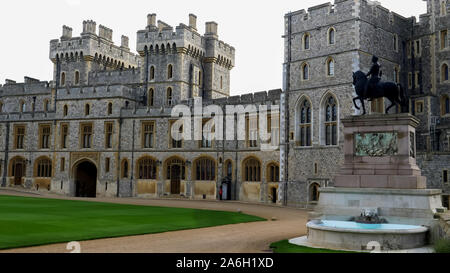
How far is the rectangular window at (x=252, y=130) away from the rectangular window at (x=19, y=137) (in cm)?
2639

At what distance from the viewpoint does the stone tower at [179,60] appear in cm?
4969

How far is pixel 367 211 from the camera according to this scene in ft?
51.1

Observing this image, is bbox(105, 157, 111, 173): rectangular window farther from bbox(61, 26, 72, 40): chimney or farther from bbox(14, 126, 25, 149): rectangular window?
bbox(61, 26, 72, 40): chimney

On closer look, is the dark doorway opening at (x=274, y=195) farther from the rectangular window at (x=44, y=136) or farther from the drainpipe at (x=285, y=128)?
the rectangular window at (x=44, y=136)

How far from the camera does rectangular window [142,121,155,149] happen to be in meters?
45.8

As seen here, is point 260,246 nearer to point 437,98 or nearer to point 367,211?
point 367,211

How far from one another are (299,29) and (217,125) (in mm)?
12103

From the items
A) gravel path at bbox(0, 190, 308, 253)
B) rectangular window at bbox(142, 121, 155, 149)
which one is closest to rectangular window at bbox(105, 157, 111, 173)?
rectangular window at bbox(142, 121, 155, 149)

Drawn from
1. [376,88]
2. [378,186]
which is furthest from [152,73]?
[378,186]

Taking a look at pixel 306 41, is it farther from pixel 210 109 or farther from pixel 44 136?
pixel 44 136

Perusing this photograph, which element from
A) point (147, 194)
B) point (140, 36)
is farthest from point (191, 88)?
point (147, 194)

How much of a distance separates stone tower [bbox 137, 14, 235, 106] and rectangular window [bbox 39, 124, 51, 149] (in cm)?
1133

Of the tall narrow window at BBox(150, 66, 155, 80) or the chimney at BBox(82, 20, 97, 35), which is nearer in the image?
the tall narrow window at BBox(150, 66, 155, 80)

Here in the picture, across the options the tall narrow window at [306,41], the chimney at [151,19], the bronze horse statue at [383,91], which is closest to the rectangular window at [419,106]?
the tall narrow window at [306,41]
